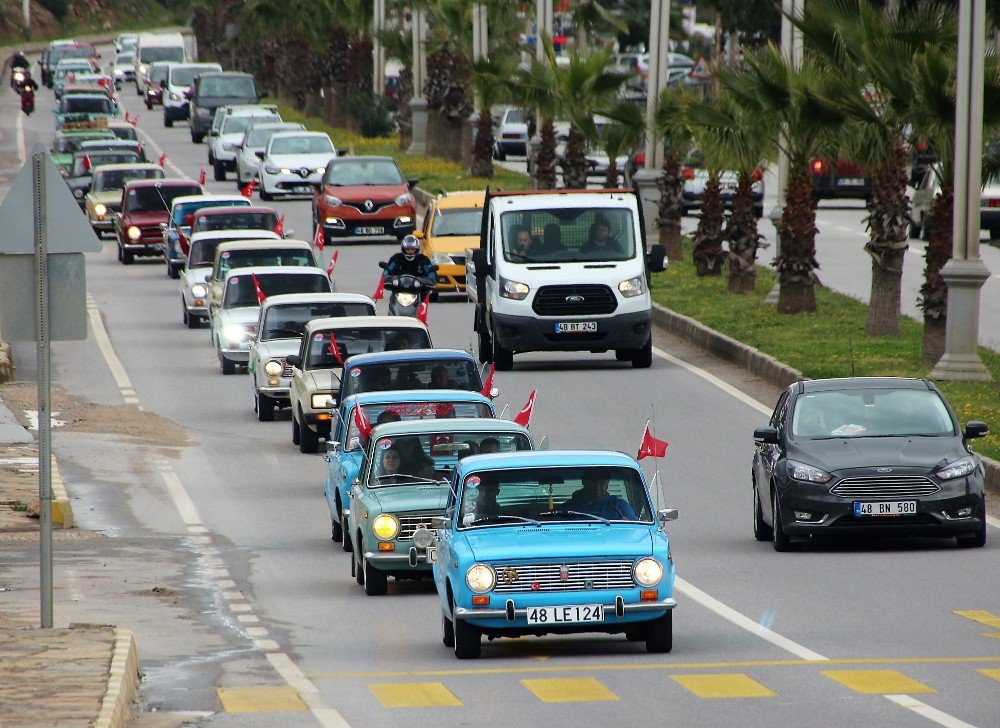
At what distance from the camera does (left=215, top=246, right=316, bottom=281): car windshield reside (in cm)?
3353

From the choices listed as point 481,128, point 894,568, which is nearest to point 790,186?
point 894,568

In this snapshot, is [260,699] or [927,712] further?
[260,699]

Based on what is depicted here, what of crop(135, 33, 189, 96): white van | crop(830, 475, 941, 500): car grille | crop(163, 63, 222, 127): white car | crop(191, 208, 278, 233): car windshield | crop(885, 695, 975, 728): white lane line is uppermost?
crop(135, 33, 189, 96): white van

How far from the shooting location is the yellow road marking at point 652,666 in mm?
12859

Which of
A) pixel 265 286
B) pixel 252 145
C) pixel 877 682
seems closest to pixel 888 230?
pixel 265 286

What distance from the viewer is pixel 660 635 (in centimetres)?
1341

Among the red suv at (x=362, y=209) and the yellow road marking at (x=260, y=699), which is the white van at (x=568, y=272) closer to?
the red suv at (x=362, y=209)

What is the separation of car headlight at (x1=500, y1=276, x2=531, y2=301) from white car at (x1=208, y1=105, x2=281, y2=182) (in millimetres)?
31712

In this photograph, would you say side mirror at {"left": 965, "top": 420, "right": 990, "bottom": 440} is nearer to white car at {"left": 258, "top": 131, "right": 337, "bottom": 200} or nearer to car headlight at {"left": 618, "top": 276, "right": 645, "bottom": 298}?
car headlight at {"left": 618, "top": 276, "right": 645, "bottom": 298}

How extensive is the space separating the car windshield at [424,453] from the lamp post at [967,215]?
11.1 meters

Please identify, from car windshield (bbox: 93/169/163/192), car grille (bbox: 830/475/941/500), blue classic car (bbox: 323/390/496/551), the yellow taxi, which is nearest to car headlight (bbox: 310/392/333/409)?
blue classic car (bbox: 323/390/496/551)

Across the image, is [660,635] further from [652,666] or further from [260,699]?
[260,699]

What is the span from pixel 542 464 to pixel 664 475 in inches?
329

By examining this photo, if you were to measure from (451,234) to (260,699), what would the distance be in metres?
26.7
